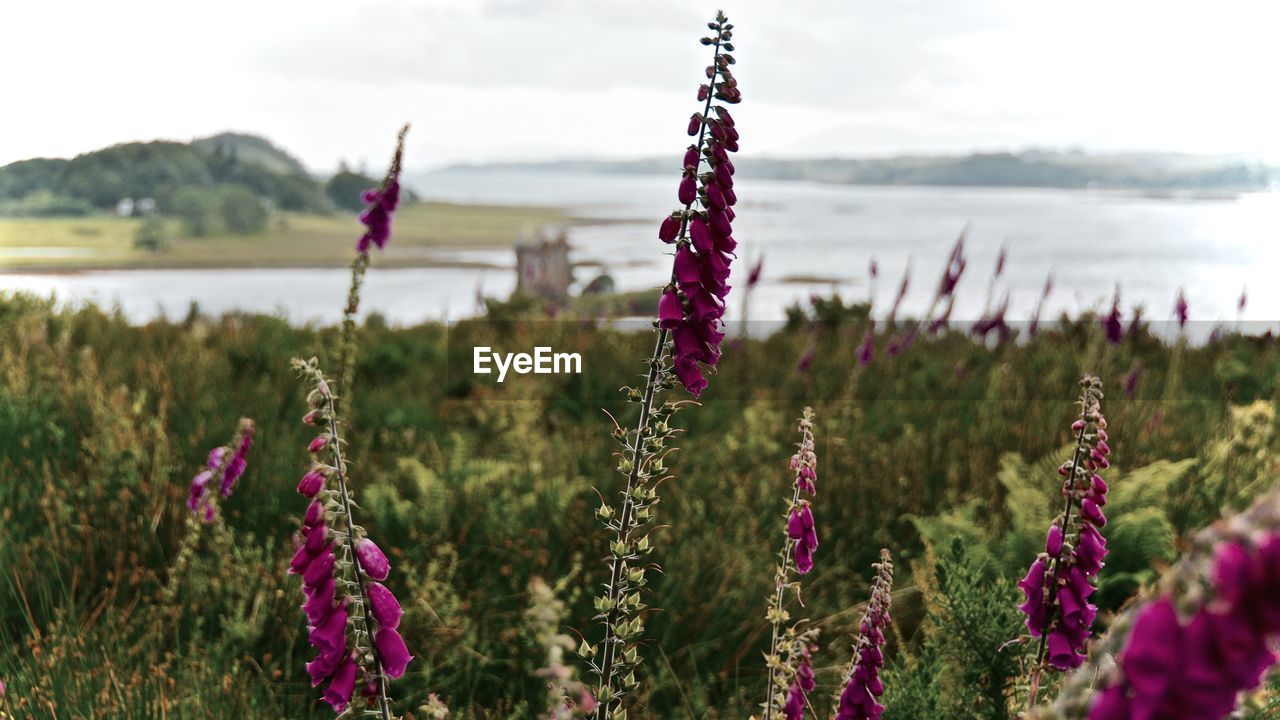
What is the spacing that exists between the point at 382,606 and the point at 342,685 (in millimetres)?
127

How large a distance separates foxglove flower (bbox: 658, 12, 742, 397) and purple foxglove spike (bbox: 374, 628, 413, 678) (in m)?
0.57

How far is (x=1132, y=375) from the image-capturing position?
5.75 metres

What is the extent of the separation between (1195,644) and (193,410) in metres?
4.94

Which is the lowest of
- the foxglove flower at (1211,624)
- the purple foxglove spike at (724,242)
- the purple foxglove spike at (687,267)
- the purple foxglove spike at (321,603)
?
the purple foxglove spike at (321,603)

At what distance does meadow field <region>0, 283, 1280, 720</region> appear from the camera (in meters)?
2.76

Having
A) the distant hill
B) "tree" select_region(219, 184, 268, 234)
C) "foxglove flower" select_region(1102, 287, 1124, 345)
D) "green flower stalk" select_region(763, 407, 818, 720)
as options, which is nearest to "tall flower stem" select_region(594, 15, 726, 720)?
"green flower stalk" select_region(763, 407, 818, 720)

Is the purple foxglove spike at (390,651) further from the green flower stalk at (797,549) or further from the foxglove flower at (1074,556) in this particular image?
the foxglove flower at (1074,556)

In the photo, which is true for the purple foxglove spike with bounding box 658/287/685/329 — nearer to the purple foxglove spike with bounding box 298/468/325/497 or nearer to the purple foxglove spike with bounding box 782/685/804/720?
the purple foxglove spike with bounding box 298/468/325/497

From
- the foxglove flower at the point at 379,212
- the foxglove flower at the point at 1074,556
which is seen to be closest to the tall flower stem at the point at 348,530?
the foxglove flower at the point at 1074,556

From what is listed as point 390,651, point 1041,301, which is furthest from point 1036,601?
point 1041,301

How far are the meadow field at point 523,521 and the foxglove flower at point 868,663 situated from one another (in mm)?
655

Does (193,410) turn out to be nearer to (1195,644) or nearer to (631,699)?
(631,699)

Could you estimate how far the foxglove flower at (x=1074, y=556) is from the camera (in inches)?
60.6

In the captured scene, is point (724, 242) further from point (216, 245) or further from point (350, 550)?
point (216, 245)
